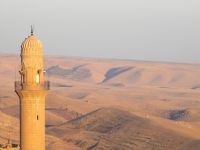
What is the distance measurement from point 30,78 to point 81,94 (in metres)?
91.3

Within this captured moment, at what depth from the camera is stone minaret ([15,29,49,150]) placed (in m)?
24.2

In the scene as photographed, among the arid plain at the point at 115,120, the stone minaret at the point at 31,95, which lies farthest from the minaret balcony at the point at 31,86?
the arid plain at the point at 115,120

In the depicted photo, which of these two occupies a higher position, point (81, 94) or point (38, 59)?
point (38, 59)

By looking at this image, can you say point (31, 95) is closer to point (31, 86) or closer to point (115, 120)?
point (31, 86)

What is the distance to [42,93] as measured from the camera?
24.5 m

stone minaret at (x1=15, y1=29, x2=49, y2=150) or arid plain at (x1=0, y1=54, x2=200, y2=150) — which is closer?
stone minaret at (x1=15, y1=29, x2=49, y2=150)

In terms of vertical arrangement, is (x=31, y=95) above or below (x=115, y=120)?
above

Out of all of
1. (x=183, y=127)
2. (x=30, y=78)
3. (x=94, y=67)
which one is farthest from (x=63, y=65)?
(x=30, y=78)

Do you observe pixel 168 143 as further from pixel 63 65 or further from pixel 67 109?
pixel 63 65

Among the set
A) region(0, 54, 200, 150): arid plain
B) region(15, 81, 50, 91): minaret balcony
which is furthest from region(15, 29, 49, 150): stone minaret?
region(0, 54, 200, 150): arid plain

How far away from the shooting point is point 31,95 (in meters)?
24.3

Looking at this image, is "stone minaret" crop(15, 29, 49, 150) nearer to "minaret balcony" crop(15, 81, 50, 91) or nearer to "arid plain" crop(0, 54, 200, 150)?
"minaret balcony" crop(15, 81, 50, 91)

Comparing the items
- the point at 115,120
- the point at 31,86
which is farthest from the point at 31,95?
the point at 115,120

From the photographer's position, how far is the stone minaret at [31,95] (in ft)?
79.5
